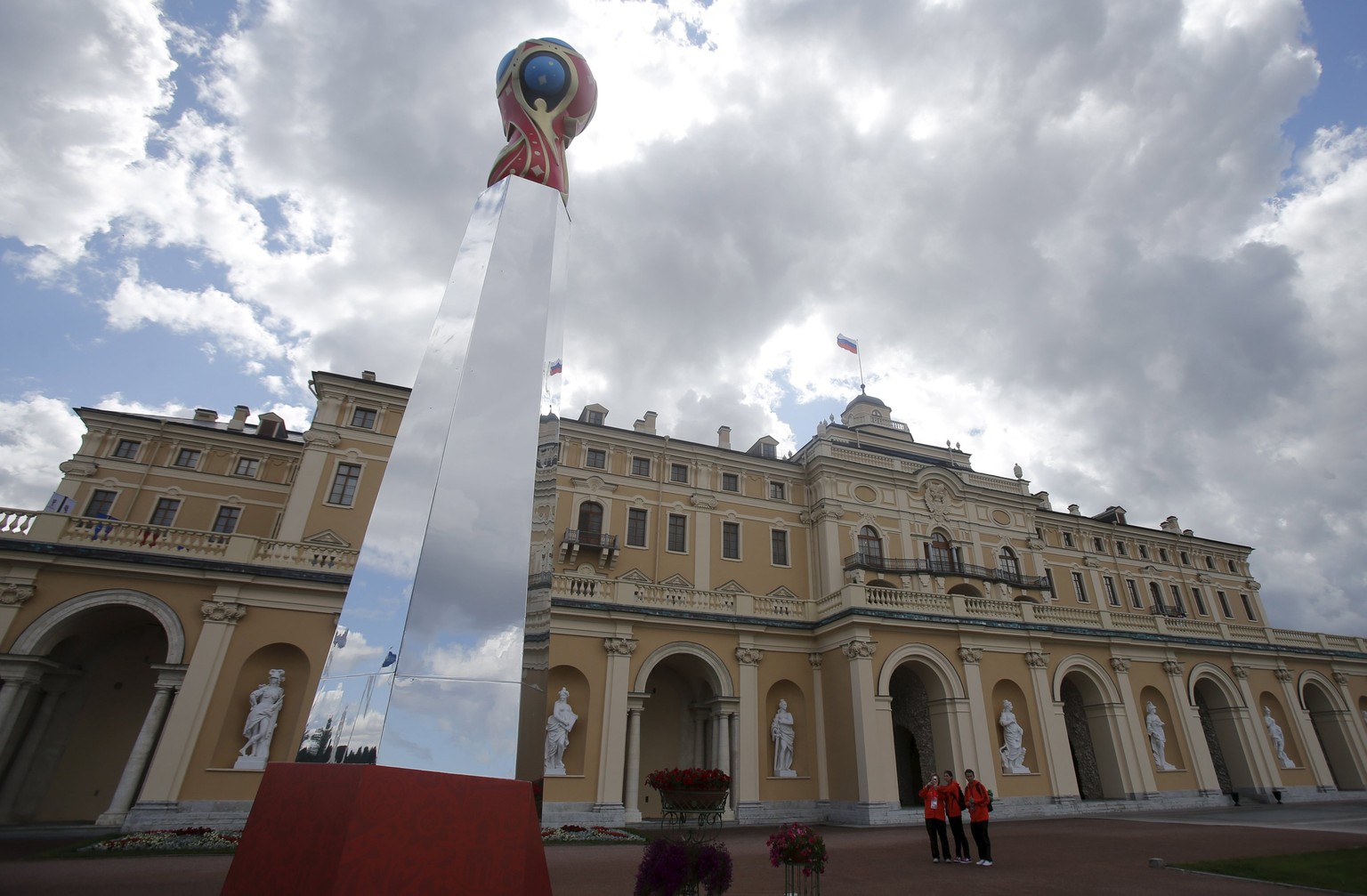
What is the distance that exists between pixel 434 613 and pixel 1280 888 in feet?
36.5

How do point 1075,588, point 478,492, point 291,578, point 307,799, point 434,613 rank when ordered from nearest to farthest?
1. point 307,799
2. point 434,613
3. point 478,492
4. point 291,578
5. point 1075,588

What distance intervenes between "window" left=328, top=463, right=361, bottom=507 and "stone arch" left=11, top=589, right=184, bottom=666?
27.7 feet

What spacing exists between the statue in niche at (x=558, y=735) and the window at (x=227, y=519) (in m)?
18.2

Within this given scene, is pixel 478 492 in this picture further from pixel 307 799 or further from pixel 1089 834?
pixel 1089 834

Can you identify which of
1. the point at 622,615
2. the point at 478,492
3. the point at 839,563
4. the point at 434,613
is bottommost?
the point at 434,613

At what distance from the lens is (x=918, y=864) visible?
1123 cm

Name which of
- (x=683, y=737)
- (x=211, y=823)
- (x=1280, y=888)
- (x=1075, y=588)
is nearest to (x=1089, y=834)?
(x=1280, y=888)

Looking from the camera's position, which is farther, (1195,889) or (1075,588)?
(1075,588)

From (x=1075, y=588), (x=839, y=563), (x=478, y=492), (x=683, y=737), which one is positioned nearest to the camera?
(x=478, y=492)

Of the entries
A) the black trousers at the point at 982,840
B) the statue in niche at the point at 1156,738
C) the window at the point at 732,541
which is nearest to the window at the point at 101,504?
the window at the point at 732,541

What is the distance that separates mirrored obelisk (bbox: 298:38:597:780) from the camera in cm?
450

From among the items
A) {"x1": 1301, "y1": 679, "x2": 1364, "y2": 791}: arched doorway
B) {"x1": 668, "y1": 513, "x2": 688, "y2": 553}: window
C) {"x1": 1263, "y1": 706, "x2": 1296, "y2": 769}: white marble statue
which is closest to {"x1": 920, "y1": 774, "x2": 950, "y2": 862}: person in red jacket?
{"x1": 668, "y1": 513, "x2": 688, "y2": 553}: window

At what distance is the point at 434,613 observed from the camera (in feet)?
15.8

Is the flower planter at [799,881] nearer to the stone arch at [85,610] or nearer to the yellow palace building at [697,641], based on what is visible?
the yellow palace building at [697,641]
